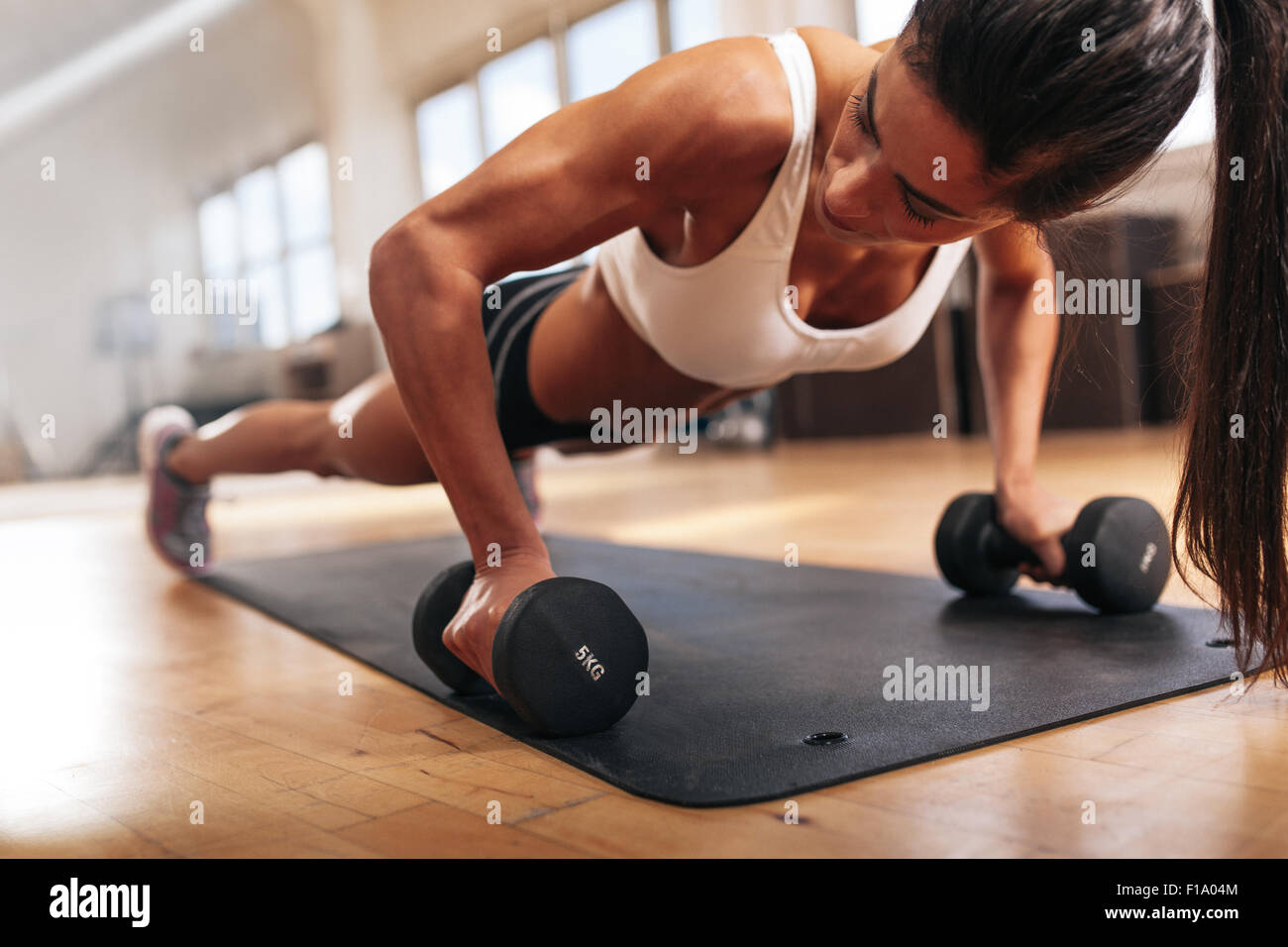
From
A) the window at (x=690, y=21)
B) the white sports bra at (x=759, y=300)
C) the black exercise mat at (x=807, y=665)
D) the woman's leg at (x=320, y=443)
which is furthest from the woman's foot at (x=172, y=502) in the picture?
the window at (x=690, y=21)

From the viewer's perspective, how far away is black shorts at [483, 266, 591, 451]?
138cm

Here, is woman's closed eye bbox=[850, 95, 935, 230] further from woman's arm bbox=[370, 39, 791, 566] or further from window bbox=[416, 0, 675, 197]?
window bbox=[416, 0, 675, 197]

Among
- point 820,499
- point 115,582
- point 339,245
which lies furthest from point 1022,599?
point 339,245

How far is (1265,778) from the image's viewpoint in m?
0.72

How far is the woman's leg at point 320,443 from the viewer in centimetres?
147

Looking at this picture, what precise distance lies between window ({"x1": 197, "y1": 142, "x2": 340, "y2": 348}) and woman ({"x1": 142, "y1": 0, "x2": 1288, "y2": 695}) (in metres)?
5.00

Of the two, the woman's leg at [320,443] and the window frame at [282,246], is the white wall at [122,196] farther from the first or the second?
the woman's leg at [320,443]

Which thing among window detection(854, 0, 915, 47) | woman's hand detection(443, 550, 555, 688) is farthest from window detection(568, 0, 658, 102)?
woman's hand detection(443, 550, 555, 688)

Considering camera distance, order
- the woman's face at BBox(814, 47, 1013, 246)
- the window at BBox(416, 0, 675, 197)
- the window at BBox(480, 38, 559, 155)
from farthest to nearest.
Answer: the window at BBox(480, 38, 559, 155) → the window at BBox(416, 0, 675, 197) → the woman's face at BBox(814, 47, 1013, 246)

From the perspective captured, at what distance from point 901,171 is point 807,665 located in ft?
1.57

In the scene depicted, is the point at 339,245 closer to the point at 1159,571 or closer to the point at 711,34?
the point at 711,34

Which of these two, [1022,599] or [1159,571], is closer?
[1159,571]
